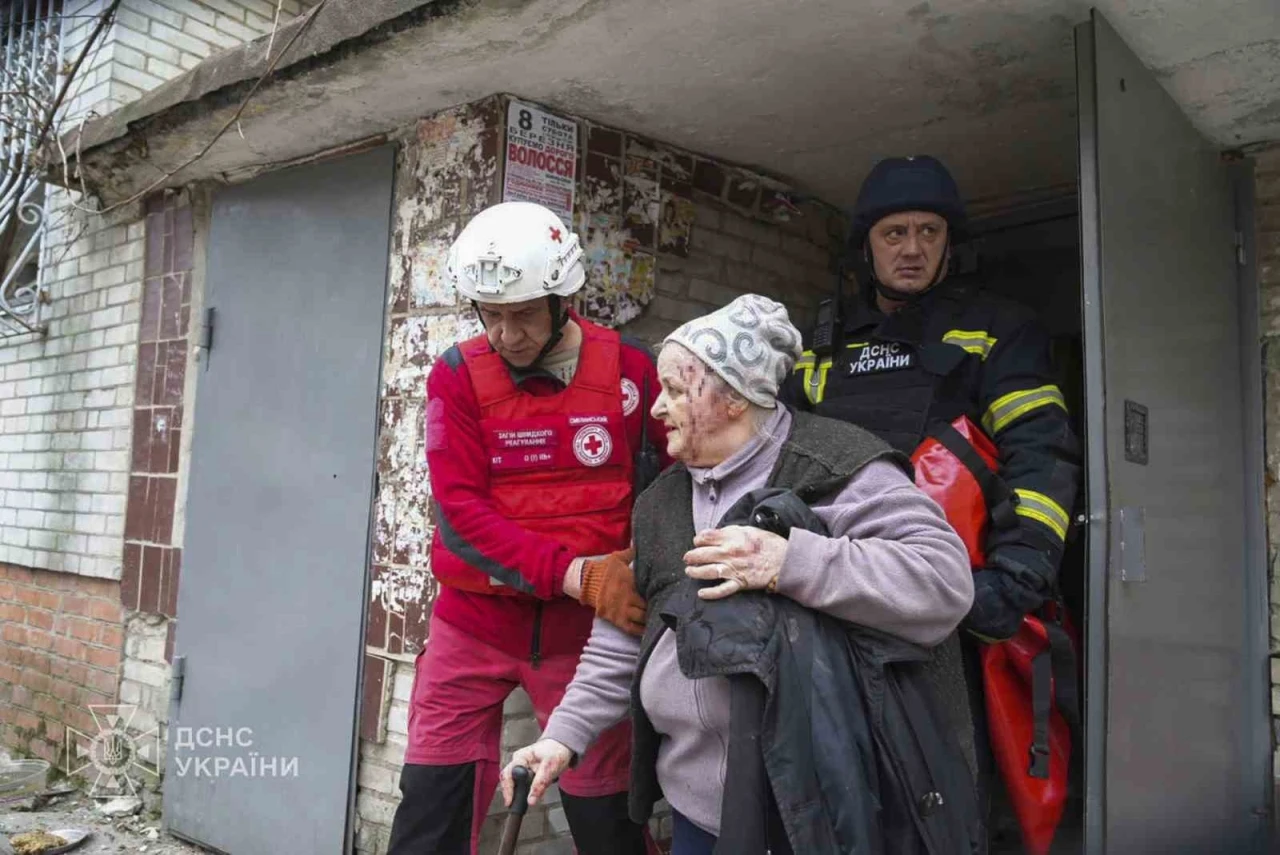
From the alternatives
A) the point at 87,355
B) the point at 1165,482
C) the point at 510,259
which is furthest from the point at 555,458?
the point at 87,355

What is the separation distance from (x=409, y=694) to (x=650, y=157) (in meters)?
1.92

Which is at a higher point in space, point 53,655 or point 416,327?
point 416,327

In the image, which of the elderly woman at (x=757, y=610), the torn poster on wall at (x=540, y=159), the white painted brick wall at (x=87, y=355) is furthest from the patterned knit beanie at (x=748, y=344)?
the white painted brick wall at (x=87, y=355)

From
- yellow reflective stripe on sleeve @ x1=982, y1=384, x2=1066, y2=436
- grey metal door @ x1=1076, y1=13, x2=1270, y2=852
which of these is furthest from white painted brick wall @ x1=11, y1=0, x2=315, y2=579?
grey metal door @ x1=1076, y1=13, x2=1270, y2=852

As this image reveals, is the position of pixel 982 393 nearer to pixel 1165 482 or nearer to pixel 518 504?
pixel 1165 482

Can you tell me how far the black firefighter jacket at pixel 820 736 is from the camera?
1.51 m

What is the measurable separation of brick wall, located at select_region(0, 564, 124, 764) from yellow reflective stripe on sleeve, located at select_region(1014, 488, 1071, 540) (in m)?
3.83

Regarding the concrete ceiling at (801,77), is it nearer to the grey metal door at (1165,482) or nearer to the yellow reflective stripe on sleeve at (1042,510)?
the grey metal door at (1165,482)

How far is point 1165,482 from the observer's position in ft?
8.24

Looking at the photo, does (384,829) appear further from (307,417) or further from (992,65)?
(992,65)

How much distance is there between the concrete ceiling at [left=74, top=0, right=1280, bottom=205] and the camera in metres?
2.49

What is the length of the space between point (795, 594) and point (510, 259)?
1129mm

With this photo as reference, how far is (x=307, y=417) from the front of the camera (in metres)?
3.63

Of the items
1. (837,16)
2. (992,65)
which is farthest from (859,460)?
(992,65)
